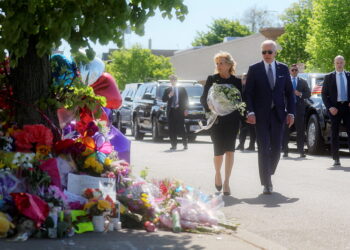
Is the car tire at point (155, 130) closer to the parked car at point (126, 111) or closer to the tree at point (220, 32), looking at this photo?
the parked car at point (126, 111)

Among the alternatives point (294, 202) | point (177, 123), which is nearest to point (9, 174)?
point (294, 202)

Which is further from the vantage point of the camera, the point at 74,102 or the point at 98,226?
the point at 74,102

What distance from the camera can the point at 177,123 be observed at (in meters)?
21.1

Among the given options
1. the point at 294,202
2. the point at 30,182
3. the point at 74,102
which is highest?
the point at 74,102

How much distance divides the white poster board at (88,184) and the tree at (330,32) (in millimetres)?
32264

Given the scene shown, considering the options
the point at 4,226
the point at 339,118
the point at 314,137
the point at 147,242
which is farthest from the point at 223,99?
the point at 314,137

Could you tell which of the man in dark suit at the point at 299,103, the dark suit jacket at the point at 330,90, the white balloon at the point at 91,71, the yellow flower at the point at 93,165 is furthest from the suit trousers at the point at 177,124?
the yellow flower at the point at 93,165

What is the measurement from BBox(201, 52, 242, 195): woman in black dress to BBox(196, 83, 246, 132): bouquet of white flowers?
0.09 meters

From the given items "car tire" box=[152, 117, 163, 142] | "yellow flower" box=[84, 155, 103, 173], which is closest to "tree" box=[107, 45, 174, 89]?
"car tire" box=[152, 117, 163, 142]

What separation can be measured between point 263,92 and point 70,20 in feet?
14.1

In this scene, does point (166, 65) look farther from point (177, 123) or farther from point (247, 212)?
point (247, 212)

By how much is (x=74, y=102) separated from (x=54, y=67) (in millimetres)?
464

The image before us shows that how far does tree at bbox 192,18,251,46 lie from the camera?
102m

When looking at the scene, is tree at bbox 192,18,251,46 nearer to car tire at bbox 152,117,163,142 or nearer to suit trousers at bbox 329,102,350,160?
car tire at bbox 152,117,163,142
